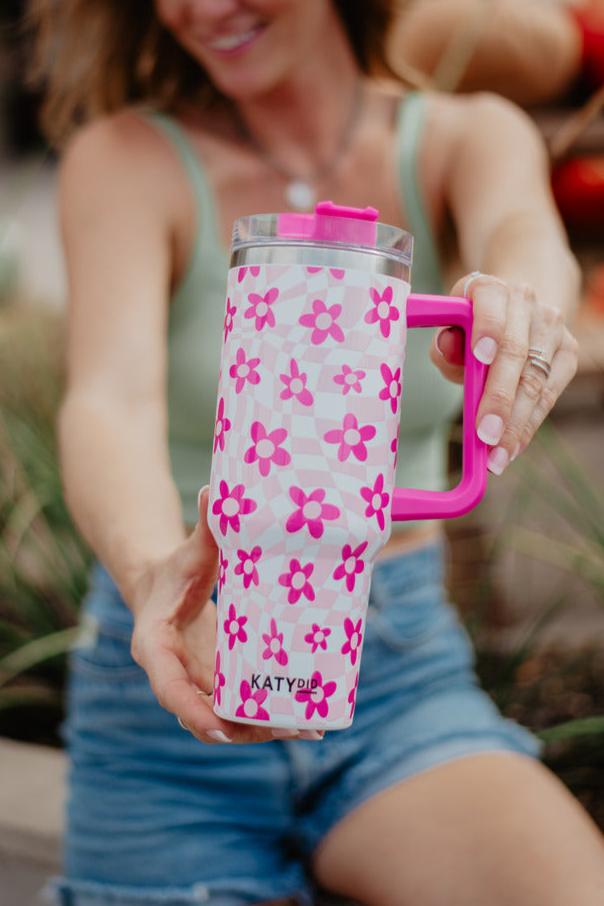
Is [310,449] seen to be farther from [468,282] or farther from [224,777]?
[224,777]

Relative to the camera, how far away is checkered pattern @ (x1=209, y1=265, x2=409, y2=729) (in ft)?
2.13

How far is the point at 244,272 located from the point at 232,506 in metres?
0.14

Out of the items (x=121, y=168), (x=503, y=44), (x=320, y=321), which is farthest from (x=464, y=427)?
(x=503, y=44)

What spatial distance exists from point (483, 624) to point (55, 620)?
73 cm

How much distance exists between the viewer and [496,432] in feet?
2.25

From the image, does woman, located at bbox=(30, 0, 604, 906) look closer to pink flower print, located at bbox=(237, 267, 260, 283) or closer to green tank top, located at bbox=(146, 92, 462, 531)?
green tank top, located at bbox=(146, 92, 462, 531)

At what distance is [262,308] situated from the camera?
A: 66cm

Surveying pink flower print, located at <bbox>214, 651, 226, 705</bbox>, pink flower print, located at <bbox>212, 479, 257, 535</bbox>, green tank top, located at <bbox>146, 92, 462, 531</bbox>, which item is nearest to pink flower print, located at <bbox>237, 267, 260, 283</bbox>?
pink flower print, located at <bbox>212, 479, 257, 535</bbox>

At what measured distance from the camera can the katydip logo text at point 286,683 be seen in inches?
26.6

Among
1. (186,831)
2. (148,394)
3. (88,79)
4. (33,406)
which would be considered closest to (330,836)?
(186,831)

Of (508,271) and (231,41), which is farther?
(231,41)

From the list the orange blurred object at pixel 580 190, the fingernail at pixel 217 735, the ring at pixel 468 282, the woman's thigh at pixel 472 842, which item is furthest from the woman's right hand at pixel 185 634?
the orange blurred object at pixel 580 190

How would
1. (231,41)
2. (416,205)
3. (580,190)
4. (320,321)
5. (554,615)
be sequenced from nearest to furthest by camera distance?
1. (320,321)
2. (231,41)
3. (416,205)
4. (554,615)
5. (580,190)

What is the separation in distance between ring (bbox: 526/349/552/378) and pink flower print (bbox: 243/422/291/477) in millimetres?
184
